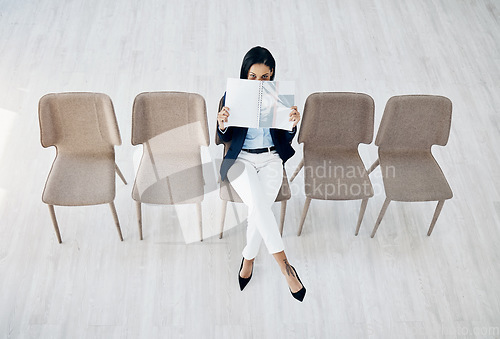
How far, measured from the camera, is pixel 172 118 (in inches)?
116

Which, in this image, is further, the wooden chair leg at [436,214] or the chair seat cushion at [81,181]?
the wooden chair leg at [436,214]

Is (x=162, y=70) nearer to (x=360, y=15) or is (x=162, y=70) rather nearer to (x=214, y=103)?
(x=214, y=103)

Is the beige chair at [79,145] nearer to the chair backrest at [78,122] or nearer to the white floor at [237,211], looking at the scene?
the chair backrest at [78,122]

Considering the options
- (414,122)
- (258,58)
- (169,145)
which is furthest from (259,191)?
(414,122)

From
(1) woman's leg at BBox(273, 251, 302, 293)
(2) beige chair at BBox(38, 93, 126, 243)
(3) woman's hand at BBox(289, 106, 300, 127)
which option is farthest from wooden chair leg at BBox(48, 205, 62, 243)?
(3) woman's hand at BBox(289, 106, 300, 127)

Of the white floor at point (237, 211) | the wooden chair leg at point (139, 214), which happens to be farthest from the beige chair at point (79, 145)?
the white floor at point (237, 211)

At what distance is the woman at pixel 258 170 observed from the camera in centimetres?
273

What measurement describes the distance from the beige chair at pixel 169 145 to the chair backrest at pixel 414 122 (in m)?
1.28

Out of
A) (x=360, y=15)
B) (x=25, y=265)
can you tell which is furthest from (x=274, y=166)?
(x=360, y=15)

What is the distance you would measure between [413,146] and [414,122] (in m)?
0.20

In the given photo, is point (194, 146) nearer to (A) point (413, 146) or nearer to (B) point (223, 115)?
(B) point (223, 115)

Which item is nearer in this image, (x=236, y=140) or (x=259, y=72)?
(x=259, y=72)

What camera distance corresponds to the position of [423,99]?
9.82 ft

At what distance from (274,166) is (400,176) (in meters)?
0.91
